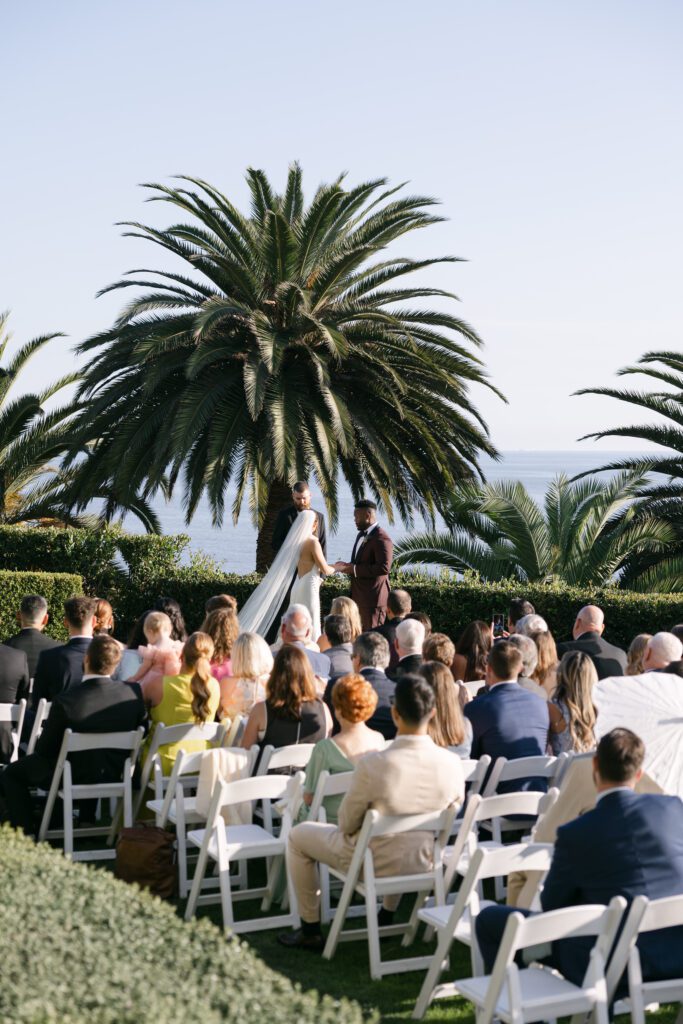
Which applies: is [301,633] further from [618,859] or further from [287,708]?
[618,859]

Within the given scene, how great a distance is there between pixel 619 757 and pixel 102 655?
3875 mm

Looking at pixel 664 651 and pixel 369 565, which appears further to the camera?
pixel 369 565

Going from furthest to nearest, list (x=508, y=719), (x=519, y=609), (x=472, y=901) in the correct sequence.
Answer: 1. (x=519, y=609)
2. (x=508, y=719)
3. (x=472, y=901)

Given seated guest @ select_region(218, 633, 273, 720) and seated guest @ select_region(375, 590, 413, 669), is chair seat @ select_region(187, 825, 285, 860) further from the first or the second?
seated guest @ select_region(375, 590, 413, 669)

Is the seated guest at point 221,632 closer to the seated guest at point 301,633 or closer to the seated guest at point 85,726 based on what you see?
the seated guest at point 301,633

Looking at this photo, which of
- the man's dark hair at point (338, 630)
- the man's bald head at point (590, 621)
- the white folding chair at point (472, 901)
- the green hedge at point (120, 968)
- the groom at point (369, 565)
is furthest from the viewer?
the groom at point (369, 565)

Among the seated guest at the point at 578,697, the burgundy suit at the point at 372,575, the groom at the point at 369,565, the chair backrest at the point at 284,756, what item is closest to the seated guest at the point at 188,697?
the chair backrest at the point at 284,756

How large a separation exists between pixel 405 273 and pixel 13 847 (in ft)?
47.5

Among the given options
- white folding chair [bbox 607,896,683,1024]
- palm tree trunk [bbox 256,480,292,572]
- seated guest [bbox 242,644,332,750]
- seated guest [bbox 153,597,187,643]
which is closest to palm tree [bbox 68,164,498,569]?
palm tree trunk [bbox 256,480,292,572]

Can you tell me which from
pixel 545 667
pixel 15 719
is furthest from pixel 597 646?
pixel 15 719

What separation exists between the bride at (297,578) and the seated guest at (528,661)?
14.6 feet

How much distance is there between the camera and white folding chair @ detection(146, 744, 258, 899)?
6469mm

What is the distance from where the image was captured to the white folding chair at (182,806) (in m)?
6.47

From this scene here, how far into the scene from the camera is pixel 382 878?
5.61 metres
